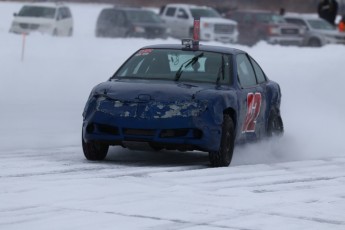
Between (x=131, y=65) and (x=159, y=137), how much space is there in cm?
175

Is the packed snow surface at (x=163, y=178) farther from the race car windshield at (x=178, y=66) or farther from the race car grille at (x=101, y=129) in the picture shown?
the race car windshield at (x=178, y=66)

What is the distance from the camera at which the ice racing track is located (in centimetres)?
881

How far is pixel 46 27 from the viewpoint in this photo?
44469 mm

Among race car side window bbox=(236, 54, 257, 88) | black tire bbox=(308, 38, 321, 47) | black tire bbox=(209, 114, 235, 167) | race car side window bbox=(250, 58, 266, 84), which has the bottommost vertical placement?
black tire bbox=(308, 38, 321, 47)

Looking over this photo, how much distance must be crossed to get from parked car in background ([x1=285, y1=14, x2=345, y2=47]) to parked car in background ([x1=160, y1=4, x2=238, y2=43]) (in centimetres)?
307

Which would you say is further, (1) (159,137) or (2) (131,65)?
(2) (131,65)

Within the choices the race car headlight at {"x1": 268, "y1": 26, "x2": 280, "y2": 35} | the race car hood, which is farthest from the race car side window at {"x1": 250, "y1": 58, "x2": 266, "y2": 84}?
the race car headlight at {"x1": 268, "y1": 26, "x2": 280, "y2": 35}

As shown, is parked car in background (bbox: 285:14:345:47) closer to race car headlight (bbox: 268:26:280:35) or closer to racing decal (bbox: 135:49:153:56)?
race car headlight (bbox: 268:26:280:35)

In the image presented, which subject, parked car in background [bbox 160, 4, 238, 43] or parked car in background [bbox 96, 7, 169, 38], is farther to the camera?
parked car in background [bbox 160, 4, 238, 43]

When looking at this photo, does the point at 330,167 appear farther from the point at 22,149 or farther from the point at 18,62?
the point at 18,62

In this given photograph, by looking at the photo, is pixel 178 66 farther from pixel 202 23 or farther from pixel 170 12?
pixel 170 12

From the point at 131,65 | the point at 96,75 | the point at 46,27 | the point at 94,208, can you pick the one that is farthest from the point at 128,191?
the point at 46,27

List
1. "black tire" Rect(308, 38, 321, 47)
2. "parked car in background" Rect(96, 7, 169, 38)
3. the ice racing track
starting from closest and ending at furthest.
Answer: the ice racing track < "parked car in background" Rect(96, 7, 169, 38) < "black tire" Rect(308, 38, 321, 47)

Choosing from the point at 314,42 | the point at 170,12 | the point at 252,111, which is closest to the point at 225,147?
the point at 252,111
